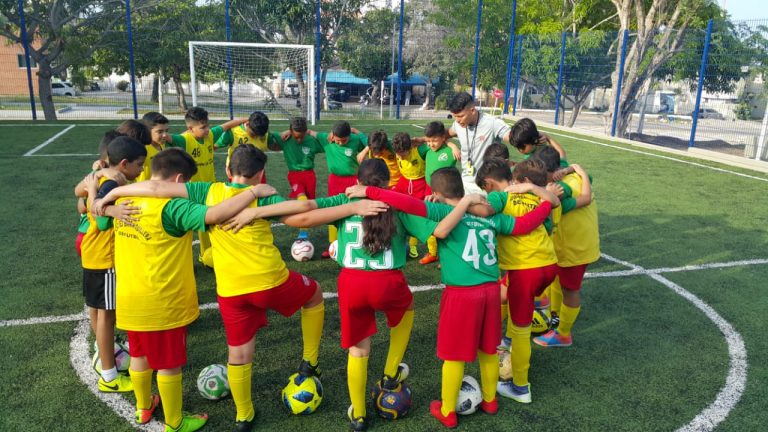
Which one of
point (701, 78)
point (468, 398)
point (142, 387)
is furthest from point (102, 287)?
point (701, 78)

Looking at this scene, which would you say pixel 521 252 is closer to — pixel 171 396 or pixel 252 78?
pixel 171 396

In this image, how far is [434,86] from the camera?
45844mm

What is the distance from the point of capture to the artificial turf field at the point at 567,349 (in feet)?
13.6

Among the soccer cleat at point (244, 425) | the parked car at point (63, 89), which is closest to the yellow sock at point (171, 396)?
the soccer cleat at point (244, 425)

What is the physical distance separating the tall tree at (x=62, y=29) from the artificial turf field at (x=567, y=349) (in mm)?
15363

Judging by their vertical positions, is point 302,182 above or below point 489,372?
above

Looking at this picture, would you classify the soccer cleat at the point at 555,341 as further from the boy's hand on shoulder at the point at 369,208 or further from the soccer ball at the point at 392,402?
the boy's hand on shoulder at the point at 369,208

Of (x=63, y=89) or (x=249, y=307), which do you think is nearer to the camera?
(x=249, y=307)

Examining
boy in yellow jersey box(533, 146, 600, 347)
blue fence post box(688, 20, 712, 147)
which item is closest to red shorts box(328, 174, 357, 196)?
boy in yellow jersey box(533, 146, 600, 347)

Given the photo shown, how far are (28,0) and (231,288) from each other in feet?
79.5

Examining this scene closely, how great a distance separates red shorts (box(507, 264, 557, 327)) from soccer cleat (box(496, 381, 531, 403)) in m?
0.55

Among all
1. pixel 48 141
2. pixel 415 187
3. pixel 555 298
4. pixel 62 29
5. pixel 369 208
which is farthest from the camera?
pixel 62 29

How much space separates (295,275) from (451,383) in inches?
55.1

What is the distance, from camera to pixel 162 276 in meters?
3.63
